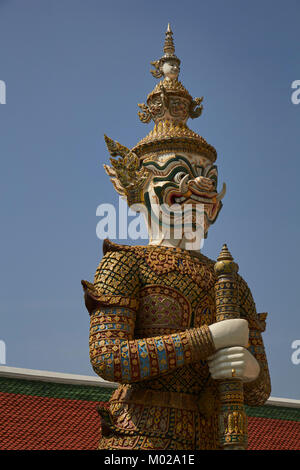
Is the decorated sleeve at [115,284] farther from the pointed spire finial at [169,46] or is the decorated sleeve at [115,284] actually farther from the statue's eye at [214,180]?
the pointed spire finial at [169,46]

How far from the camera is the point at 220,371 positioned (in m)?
5.28

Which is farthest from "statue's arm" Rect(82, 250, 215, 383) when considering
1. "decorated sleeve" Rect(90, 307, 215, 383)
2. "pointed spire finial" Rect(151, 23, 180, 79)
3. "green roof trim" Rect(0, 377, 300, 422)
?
"green roof trim" Rect(0, 377, 300, 422)

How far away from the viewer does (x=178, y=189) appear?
5.98 meters

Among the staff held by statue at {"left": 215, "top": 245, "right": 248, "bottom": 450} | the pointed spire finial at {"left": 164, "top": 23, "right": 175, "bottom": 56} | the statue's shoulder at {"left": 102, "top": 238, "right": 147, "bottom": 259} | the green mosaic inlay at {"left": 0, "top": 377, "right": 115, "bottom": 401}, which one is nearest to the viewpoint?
the staff held by statue at {"left": 215, "top": 245, "right": 248, "bottom": 450}

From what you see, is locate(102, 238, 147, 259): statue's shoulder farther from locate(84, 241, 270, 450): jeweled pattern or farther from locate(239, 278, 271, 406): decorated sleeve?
locate(239, 278, 271, 406): decorated sleeve

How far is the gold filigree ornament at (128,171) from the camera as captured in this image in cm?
611

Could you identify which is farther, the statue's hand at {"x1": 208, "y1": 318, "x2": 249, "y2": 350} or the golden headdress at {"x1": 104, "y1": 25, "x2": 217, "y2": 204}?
the golden headdress at {"x1": 104, "y1": 25, "x2": 217, "y2": 204}

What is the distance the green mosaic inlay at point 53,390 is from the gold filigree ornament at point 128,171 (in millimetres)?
3618

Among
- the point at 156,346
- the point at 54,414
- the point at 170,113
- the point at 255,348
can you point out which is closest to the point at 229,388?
the point at 156,346

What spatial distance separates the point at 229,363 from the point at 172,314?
2.00ft

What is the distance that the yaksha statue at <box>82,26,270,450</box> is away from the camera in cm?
526

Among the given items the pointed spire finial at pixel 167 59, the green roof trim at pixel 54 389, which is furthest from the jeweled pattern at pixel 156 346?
the green roof trim at pixel 54 389

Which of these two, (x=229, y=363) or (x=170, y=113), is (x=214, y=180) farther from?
(x=229, y=363)
